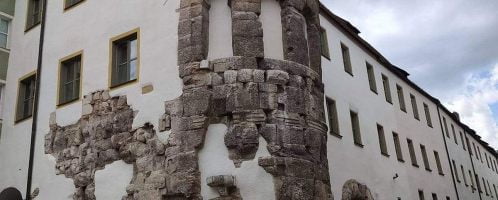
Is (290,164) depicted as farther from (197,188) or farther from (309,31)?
(309,31)

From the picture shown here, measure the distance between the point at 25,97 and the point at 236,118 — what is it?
8.13 m

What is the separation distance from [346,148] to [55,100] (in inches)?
328

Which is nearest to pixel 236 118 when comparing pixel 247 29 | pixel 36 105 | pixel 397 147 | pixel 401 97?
pixel 247 29

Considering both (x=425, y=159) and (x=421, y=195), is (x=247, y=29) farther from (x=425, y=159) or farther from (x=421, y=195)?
(x=425, y=159)

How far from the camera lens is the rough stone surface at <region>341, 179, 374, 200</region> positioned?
47.4 ft

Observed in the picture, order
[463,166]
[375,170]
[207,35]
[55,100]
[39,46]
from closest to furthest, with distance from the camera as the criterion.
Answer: [207,35]
[55,100]
[39,46]
[375,170]
[463,166]

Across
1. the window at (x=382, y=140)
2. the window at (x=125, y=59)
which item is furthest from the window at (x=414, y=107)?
the window at (x=125, y=59)

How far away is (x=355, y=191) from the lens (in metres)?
14.9

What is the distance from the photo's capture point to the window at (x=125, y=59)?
12.6 m

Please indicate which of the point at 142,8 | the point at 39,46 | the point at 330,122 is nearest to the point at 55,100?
the point at 39,46

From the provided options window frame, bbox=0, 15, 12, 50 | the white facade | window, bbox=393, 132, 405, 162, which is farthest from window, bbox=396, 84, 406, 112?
window frame, bbox=0, 15, 12, 50

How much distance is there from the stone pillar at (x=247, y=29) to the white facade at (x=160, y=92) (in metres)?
0.25

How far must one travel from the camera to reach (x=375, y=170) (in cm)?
1712

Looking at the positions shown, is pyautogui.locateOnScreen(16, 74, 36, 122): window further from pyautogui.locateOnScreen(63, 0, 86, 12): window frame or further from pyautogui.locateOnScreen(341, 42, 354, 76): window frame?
pyautogui.locateOnScreen(341, 42, 354, 76): window frame
